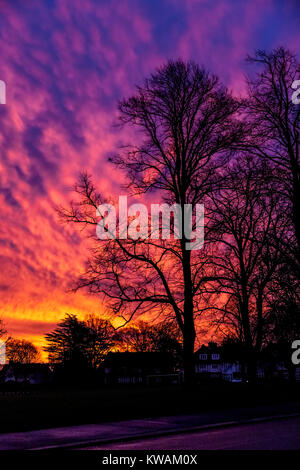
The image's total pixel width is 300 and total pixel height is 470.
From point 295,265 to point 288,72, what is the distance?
7.37 m

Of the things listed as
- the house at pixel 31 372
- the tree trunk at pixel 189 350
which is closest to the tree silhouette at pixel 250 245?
the tree trunk at pixel 189 350

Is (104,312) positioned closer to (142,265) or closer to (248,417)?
(142,265)

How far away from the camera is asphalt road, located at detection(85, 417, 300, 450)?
30.4 feet

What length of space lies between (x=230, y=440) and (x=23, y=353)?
13061 cm

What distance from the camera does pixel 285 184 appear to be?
18.6 meters

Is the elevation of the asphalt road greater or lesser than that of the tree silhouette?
lesser

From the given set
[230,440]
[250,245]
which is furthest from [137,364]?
[230,440]

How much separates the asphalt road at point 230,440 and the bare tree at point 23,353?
4930 inches

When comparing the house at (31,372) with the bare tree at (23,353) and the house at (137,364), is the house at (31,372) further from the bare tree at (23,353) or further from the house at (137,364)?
the house at (137,364)

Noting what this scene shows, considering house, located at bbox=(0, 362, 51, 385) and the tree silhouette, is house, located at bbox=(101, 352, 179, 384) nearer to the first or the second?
house, located at bbox=(0, 362, 51, 385)

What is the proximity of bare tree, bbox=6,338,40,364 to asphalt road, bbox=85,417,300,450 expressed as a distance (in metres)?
125

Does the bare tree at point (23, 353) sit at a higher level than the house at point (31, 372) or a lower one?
higher

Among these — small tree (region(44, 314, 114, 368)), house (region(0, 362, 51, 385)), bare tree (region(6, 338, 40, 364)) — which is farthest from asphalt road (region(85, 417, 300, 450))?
bare tree (region(6, 338, 40, 364))

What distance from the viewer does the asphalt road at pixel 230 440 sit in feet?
30.4
